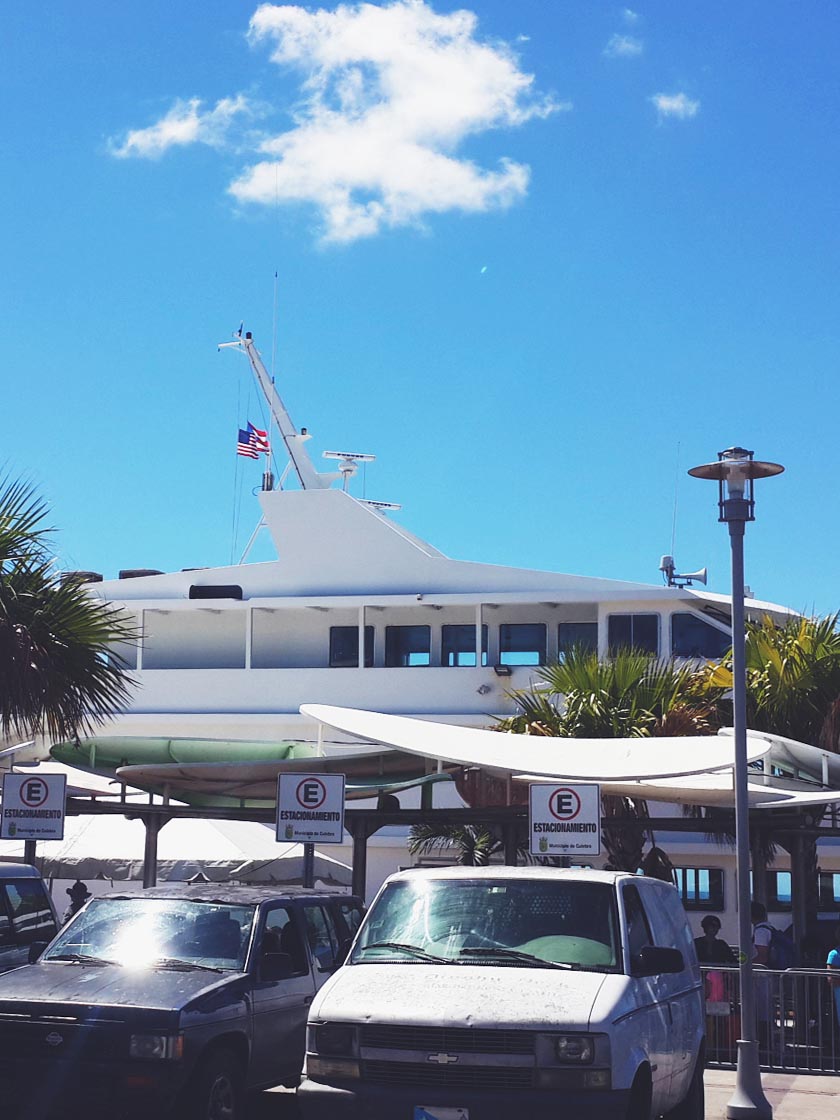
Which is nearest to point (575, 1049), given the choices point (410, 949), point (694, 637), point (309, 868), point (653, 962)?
point (653, 962)

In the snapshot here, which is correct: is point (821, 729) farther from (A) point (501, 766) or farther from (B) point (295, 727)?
(B) point (295, 727)

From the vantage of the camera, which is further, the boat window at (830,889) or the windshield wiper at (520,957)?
the boat window at (830,889)

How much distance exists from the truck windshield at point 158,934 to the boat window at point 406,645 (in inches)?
901

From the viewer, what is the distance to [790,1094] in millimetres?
12141

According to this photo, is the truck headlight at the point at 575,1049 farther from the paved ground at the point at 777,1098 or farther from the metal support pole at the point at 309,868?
the metal support pole at the point at 309,868

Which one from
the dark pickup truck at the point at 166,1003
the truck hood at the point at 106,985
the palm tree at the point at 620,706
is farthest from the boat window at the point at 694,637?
the truck hood at the point at 106,985

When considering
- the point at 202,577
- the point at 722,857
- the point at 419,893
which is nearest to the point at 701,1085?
the point at 419,893

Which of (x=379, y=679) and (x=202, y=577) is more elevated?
(x=202, y=577)

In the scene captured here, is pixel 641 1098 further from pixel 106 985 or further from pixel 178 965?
pixel 106 985

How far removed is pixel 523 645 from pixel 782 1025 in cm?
1944

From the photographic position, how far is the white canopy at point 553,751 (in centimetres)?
1412

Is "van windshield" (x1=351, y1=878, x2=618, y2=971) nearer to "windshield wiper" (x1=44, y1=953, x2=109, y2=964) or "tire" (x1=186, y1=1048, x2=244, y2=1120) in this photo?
"tire" (x1=186, y1=1048, x2=244, y2=1120)

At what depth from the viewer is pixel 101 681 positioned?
1634 centimetres

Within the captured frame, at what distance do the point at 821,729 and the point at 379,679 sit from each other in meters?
13.1
